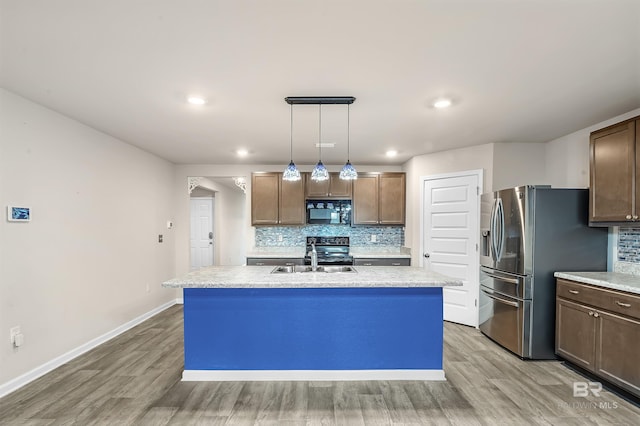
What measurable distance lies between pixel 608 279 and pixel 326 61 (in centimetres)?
293

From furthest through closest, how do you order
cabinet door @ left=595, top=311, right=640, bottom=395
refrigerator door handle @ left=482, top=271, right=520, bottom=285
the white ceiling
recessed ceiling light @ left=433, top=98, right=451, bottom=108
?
1. refrigerator door handle @ left=482, top=271, right=520, bottom=285
2. recessed ceiling light @ left=433, top=98, right=451, bottom=108
3. cabinet door @ left=595, top=311, right=640, bottom=395
4. the white ceiling

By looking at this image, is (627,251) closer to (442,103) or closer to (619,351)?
(619,351)

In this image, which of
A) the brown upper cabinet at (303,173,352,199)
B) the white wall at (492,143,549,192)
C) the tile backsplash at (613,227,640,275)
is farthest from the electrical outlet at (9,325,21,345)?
A: the tile backsplash at (613,227,640,275)

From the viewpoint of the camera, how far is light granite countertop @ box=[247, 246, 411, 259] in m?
4.48

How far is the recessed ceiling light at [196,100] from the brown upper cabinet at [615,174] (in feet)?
11.8

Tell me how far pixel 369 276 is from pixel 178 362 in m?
2.09

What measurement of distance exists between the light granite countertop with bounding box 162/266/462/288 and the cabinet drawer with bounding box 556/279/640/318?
47.3 inches

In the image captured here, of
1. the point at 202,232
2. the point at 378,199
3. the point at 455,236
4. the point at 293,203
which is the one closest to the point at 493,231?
the point at 455,236

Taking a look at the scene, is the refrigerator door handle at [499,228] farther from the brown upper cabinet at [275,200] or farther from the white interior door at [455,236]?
the brown upper cabinet at [275,200]

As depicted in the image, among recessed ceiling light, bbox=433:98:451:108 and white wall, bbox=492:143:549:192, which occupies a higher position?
recessed ceiling light, bbox=433:98:451:108

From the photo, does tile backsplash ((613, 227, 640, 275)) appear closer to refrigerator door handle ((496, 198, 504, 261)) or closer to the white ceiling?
refrigerator door handle ((496, 198, 504, 261))

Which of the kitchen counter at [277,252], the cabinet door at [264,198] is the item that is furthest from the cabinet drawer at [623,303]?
the cabinet door at [264,198]

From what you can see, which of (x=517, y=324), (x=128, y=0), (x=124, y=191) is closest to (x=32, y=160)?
(x=124, y=191)

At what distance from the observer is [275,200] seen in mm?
4734
